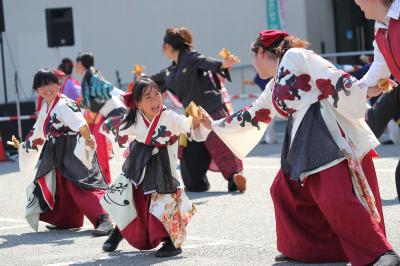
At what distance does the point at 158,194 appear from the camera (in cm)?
691

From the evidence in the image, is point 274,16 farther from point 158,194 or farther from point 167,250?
point 167,250

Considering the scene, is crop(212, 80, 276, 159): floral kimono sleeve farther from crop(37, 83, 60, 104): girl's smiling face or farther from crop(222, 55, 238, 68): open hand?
crop(222, 55, 238, 68): open hand

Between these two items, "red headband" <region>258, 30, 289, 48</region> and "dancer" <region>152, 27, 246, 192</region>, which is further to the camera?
"dancer" <region>152, 27, 246, 192</region>

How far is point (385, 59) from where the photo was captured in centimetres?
551

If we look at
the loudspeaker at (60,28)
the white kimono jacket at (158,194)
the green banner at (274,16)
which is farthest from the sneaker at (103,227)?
the loudspeaker at (60,28)

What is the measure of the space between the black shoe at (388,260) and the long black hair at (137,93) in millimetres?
2122

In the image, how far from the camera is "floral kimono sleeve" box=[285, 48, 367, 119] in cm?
576

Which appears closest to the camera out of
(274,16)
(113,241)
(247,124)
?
(247,124)

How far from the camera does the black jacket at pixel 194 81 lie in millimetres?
10328

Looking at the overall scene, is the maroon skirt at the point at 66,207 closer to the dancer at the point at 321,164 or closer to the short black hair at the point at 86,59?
the dancer at the point at 321,164

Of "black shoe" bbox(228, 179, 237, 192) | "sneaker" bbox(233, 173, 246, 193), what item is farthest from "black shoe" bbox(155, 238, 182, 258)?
"black shoe" bbox(228, 179, 237, 192)

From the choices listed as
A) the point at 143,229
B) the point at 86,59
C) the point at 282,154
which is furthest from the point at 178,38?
the point at 282,154

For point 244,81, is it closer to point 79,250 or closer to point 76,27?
point 76,27

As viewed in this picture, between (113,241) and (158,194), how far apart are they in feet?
1.60
